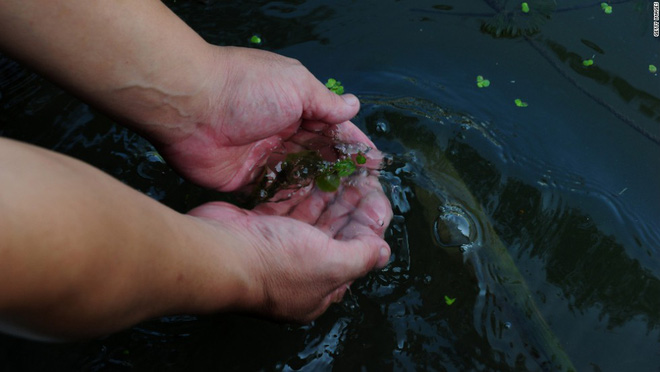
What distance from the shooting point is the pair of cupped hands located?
79.9 inches

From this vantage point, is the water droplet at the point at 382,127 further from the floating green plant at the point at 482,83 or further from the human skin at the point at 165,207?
the floating green plant at the point at 482,83

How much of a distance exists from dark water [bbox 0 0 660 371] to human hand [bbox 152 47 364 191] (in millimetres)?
271

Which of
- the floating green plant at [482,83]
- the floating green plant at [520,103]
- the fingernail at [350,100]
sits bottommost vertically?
the floating green plant at [520,103]

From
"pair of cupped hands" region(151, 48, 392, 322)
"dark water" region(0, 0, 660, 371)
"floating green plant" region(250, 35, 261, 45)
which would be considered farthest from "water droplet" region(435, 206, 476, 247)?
"floating green plant" region(250, 35, 261, 45)

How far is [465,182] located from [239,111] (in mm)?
1109

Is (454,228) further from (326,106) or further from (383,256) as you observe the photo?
(326,106)

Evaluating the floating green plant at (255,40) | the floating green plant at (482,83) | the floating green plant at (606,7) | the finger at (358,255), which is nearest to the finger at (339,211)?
the finger at (358,255)

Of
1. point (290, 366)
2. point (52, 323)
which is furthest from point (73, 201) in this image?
point (290, 366)

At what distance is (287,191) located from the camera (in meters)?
2.45

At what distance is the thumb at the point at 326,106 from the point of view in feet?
7.84

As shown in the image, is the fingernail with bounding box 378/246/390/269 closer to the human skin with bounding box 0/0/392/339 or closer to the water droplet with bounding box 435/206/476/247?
the human skin with bounding box 0/0/392/339

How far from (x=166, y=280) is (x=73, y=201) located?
1.22 feet

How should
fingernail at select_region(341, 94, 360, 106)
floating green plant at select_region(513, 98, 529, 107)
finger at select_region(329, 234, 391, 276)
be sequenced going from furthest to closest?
floating green plant at select_region(513, 98, 529, 107) → fingernail at select_region(341, 94, 360, 106) → finger at select_region(329, 234, 391, 276)

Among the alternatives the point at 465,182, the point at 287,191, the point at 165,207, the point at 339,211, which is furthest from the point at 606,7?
the point at 165,207
